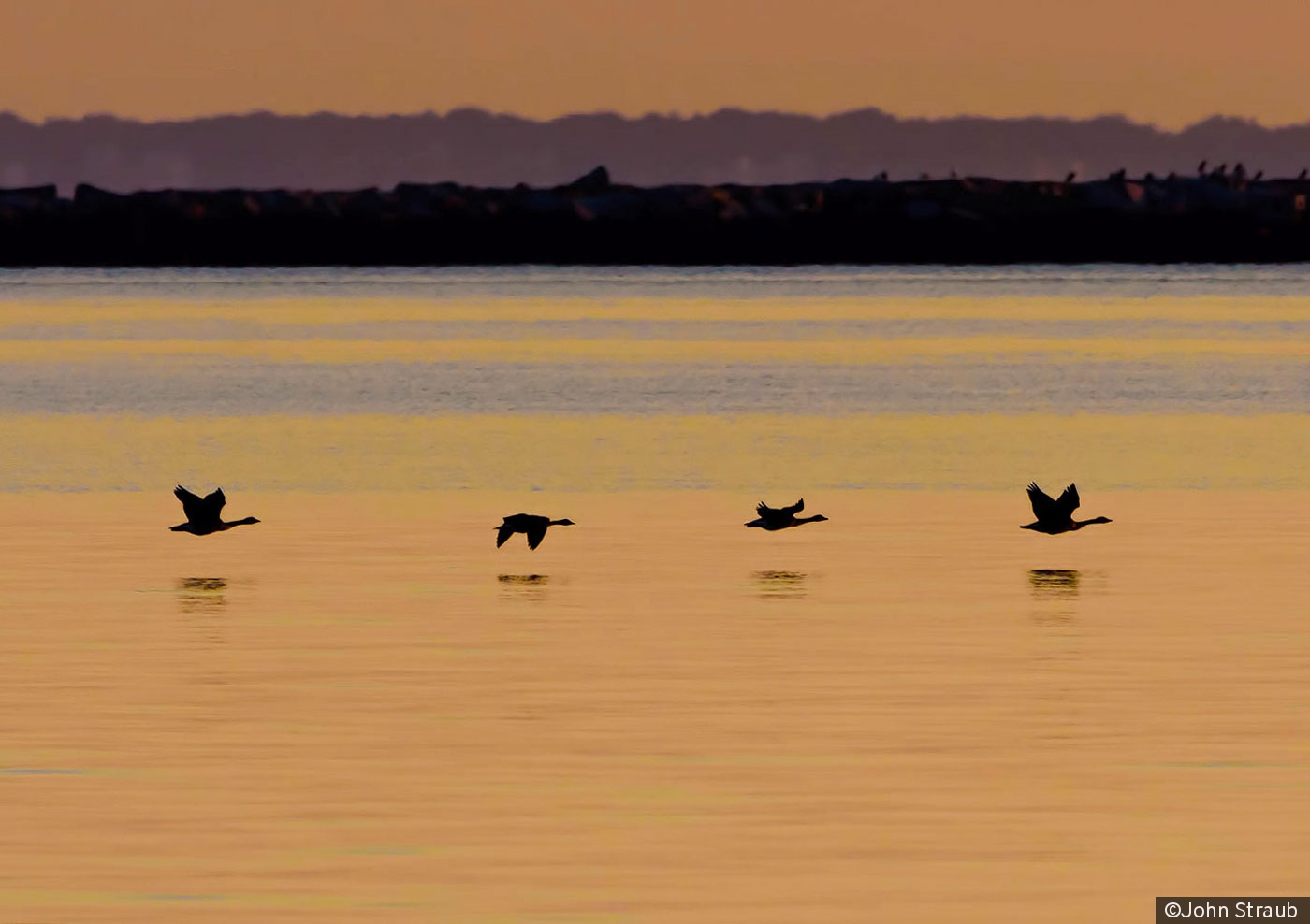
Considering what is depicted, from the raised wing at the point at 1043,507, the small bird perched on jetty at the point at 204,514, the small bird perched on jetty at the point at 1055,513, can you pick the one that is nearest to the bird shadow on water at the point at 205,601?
the small bird perched on jetty at the point at 204,514

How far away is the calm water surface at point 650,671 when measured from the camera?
10938 mm

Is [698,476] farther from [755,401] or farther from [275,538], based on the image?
[755,401]

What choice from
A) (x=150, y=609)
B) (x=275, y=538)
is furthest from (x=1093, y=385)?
(x=150, y=609)

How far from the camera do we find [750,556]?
21.8 m

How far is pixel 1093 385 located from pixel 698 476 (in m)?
20.4

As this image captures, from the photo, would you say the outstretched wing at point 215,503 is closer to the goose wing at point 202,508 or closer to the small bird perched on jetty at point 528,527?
the goose wing at point 202,508

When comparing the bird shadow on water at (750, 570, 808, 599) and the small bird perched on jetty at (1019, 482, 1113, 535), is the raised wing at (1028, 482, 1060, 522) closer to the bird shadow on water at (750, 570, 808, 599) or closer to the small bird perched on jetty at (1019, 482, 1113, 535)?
the small bird perched on jetty at (1019, 482, 1113, 535)

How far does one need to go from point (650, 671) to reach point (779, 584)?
173 inches

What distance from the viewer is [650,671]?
1556cm

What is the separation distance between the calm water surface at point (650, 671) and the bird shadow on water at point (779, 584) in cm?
8

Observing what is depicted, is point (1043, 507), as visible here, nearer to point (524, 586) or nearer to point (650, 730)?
point (524, 586)

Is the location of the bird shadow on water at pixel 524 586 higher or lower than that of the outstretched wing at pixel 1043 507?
lower

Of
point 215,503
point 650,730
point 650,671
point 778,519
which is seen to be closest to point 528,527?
point 778,519

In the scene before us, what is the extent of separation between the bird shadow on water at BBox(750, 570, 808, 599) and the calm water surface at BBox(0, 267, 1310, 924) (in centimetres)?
8
